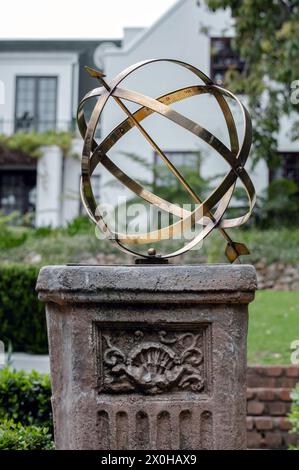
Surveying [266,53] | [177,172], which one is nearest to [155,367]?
[177,172]

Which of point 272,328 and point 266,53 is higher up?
point 266,53

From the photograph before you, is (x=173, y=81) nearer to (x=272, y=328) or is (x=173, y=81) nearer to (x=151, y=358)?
(x=272, y=328)

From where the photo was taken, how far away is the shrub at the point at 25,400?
432cm

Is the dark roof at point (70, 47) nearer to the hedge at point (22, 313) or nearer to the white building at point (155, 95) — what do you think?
the white building at point (155, 95)

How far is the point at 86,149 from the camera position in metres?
3.07

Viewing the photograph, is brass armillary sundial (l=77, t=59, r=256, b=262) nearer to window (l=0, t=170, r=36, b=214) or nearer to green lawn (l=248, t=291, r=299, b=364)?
green lawn (l=248, t=291, r=299, b=364)

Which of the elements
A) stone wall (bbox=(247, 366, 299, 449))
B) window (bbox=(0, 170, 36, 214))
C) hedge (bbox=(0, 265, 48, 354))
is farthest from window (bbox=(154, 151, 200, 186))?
stone wall (bbox=(247, 366, 299, 449))

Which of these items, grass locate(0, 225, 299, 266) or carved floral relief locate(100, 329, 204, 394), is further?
grass locate(0, 225, 299, 266)

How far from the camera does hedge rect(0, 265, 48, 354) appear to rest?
766cm

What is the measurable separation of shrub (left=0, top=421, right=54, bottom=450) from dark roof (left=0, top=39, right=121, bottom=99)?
54.8 feet

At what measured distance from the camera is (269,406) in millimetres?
5570

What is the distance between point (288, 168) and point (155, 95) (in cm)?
391

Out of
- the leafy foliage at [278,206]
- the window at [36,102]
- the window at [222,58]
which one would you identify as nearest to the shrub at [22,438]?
the leafy foliage at [278,206]

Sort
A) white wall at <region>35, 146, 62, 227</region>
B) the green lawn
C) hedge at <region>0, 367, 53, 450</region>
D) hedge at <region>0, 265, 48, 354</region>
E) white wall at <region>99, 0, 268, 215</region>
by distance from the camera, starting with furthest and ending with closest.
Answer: white wall at <region>35, 146, 62, 227</region> → white wall at <region>99, 0, 268, 215</region> → hedge at <region>0, 265, 48, 354</region> → the green lawn → hedge at <region>0, 367, 53, 450</region>
